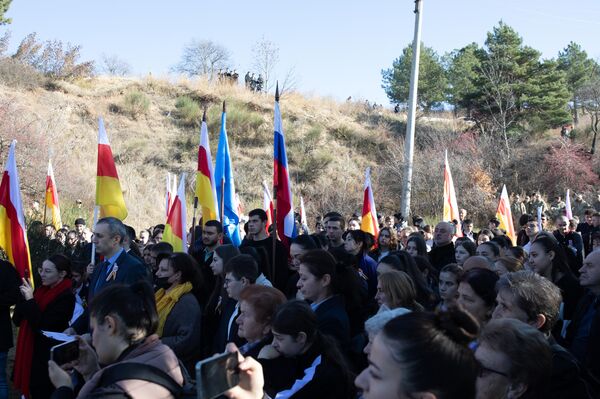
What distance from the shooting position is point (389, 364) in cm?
193

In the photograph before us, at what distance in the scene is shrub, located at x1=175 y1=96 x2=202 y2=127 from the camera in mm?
37594

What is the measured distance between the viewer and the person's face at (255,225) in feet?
25.8

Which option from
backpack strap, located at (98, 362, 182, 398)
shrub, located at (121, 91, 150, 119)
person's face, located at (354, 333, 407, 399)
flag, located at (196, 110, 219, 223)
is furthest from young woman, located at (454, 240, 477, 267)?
shrub, located at (121, 91, 150, 119)

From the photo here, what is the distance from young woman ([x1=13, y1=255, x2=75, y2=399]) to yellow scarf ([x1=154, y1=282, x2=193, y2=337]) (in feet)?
3.91

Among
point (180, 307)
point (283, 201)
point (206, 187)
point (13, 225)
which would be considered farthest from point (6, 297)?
point (283, 201)

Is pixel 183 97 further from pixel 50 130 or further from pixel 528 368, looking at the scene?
pixel 528 368

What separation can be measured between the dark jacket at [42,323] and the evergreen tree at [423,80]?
146 ft

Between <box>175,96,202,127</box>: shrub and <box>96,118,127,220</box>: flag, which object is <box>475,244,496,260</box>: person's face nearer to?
<box>96,118,127,220</box>: flag

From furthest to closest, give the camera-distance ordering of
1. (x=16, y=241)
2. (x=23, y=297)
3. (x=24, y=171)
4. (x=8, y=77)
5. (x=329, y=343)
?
(x=8, y=77), (x=24, y=171), (x=16, y=241), (x=23, y=297), (x=329, y=343)

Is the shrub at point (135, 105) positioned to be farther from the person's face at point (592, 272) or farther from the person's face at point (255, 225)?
the person's face at point (592, 272)

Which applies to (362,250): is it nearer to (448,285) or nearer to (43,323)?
(448,285)

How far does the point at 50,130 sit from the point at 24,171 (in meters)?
8.14

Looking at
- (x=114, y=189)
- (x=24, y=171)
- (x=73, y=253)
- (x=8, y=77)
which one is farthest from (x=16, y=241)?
(x=8, y=77)

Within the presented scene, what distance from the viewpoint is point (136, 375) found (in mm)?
2602
